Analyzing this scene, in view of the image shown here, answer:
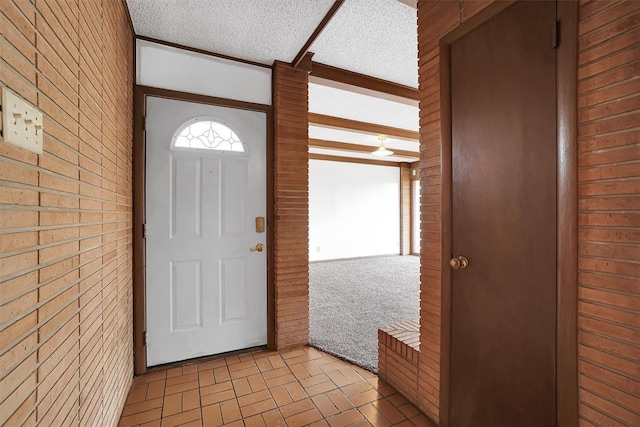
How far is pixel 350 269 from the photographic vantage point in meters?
6.01

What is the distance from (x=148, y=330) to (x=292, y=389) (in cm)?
118

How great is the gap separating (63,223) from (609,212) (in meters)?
1.79

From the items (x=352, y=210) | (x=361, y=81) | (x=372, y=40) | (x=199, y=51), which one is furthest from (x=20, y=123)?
(x=352, y=210)

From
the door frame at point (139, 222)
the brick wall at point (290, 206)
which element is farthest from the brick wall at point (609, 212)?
the door frame at point (139, 222)

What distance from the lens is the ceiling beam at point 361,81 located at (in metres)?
2.76

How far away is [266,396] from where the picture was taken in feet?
6.22

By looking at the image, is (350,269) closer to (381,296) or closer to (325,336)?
(381,296)

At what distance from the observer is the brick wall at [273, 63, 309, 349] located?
2539 millimetres

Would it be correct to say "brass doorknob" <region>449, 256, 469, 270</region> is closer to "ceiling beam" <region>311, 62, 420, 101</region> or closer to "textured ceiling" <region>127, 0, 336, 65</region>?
"textured ceiling" <region>127, 0, 336, 65</region>

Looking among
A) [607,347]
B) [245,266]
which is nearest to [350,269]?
[245,266]

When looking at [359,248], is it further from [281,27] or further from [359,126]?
[281,27]

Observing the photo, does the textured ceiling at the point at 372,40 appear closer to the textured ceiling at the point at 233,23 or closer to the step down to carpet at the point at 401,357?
the textured ceiling at the point at 233,23

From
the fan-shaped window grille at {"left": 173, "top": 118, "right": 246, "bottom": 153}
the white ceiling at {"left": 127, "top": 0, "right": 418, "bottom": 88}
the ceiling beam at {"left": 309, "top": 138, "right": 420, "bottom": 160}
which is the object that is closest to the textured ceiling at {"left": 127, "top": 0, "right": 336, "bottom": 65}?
the white ceiling at {"left": 127, "top": 0, "right": 418, "bottom": 88}

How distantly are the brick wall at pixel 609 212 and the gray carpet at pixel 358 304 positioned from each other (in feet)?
4.81
